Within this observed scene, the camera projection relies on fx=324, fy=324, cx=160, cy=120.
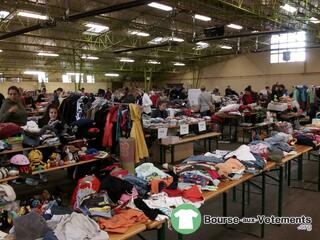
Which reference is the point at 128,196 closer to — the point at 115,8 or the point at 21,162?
the point at 21,162

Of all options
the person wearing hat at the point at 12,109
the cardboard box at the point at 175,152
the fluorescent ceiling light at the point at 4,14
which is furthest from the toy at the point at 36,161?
the fluorescent ceiling light at the point at 4,14

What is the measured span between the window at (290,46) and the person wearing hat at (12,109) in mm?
15401

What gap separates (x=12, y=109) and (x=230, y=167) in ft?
10.6

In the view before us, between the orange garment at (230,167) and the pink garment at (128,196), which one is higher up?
the orange garment at (230,167)

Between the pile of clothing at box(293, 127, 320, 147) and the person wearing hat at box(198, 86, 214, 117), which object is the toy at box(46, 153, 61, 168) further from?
the person wearing hat at box(198, 86, 214, 117)

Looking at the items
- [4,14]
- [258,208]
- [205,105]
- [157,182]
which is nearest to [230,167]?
[157,182]

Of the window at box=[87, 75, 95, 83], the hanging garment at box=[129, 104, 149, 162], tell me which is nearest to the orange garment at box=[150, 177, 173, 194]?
the hanging garment at box=[129, 104, 149, 162]

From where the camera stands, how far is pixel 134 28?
43.2 ft

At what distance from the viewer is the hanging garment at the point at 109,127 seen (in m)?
4.95

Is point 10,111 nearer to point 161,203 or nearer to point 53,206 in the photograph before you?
point 53,206

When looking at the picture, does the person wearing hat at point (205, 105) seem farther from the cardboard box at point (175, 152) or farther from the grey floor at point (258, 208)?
the grey floor at point (258, 208)

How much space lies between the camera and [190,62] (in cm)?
2364

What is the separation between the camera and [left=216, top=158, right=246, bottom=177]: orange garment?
294 centimetres

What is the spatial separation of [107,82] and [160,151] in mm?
20279
